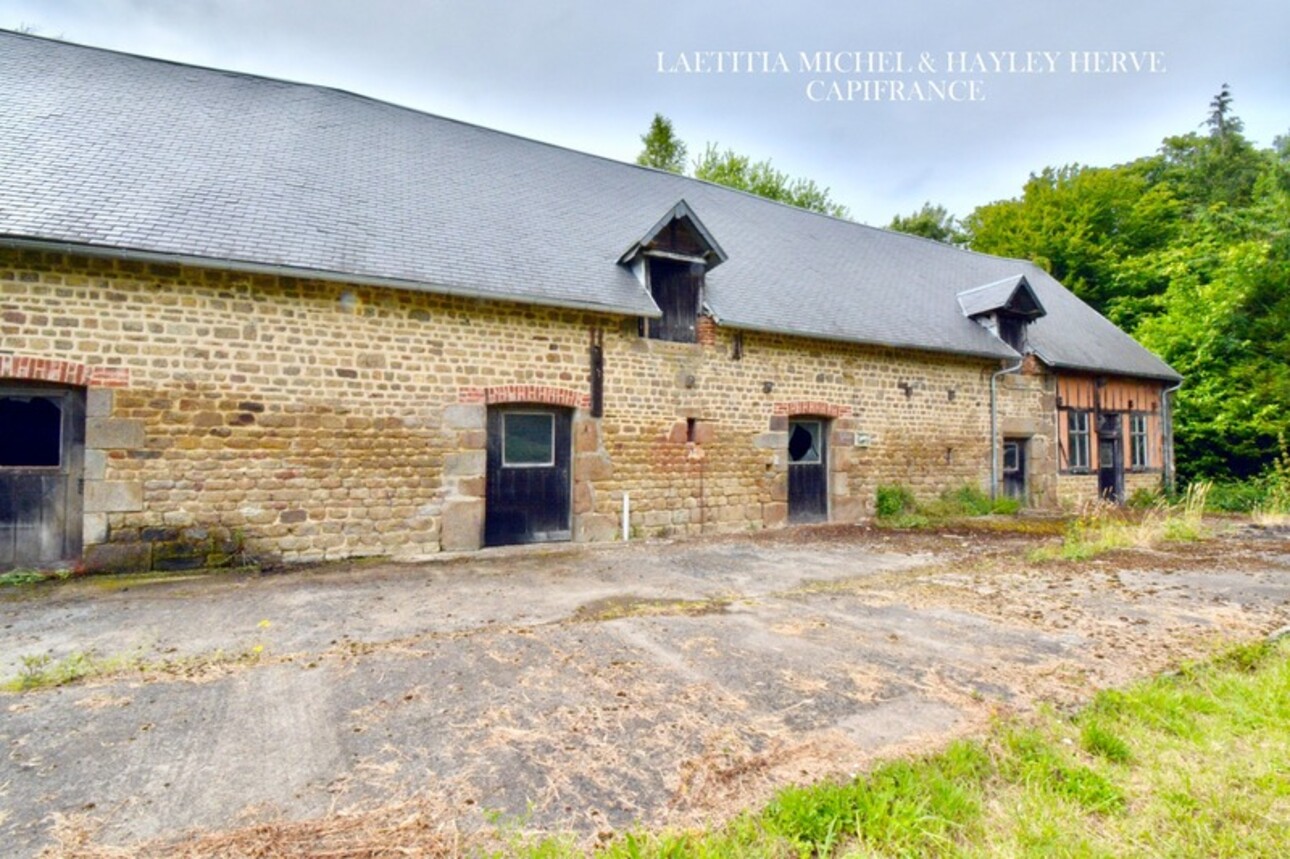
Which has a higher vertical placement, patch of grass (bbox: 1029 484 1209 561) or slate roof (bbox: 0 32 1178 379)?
slate roof (bbox: 0 32 1178 379)

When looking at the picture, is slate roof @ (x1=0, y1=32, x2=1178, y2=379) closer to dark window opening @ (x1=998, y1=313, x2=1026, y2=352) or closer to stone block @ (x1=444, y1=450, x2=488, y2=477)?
dark window opening @ (x1=998, y1=313, x2=1026, y2=352)

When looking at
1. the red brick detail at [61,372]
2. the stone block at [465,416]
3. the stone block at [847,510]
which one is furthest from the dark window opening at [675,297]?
the red brick detail at [61,372]

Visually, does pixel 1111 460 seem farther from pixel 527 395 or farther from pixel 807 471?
pixel 527 395

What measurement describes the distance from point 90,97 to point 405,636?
856cm

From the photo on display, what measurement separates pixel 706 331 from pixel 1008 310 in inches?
272

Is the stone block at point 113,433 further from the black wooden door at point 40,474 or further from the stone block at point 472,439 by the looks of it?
the stone block at point 472,439

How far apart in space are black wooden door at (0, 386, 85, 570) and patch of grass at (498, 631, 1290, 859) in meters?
6.47

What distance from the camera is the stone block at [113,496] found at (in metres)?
5.69

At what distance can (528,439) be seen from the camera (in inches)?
311

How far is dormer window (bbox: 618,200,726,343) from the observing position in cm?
848

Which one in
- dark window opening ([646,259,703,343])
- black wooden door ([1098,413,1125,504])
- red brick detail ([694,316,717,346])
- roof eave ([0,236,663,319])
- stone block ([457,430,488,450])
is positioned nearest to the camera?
roof eave ([0,236,663,319])

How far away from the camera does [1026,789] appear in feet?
7.16

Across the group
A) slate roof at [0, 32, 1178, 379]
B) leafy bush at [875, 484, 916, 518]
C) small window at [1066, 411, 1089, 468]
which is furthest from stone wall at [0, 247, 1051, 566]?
small window at [1066, 411, 1089, 468]

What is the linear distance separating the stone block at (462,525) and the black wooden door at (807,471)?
16.4 ft
